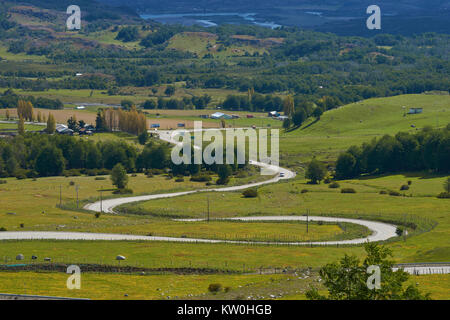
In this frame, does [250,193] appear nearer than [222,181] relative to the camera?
Yes

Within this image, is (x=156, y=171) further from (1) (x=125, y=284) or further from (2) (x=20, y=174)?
(1) (x=125, y=284)

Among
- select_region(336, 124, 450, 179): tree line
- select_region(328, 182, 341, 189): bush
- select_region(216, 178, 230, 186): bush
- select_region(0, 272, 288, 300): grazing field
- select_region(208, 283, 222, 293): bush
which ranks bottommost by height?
select_region(216, 178, 230, 186): bush

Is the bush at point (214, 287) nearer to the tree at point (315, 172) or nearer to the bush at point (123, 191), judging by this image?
the bush at point (123, 191)

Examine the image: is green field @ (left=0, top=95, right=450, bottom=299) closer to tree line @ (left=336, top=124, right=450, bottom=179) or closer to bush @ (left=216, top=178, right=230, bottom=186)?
bush @ (left=216, top=178, right=230, bottom=186)

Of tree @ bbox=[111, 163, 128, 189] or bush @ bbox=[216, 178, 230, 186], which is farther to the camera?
bush @ bbox=[216, 178, 230, 186]

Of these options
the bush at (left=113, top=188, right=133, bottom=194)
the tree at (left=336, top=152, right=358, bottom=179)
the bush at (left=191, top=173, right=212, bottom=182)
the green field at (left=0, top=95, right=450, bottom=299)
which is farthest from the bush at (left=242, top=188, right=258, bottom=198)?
the tree at (left=336, top=152, right=358, bottom=179)

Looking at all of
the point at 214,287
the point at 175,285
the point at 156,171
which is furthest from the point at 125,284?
the point at 156,171
